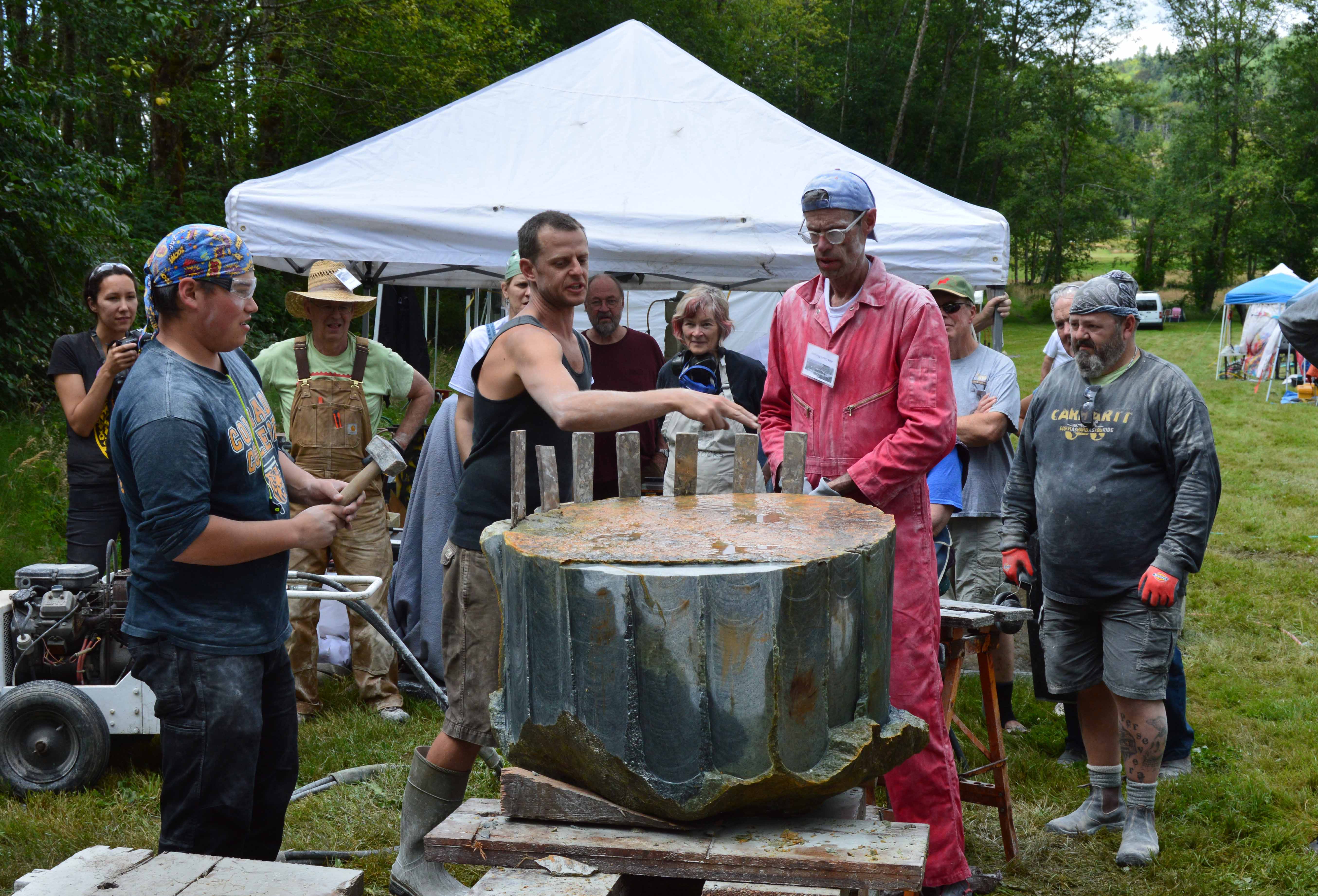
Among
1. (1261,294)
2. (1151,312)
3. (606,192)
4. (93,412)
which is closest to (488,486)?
(93,412)

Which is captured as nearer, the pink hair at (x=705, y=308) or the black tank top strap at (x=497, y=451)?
the black tank top strap at (x=497, y=451)

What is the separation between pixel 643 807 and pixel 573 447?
760 millimetres

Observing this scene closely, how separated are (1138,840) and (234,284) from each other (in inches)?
128

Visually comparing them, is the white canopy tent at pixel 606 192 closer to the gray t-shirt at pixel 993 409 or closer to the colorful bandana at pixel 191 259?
the gray t-shirt at pixel 993 409

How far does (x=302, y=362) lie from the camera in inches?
198

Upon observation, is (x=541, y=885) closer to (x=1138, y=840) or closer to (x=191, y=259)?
(x=191, y=259)

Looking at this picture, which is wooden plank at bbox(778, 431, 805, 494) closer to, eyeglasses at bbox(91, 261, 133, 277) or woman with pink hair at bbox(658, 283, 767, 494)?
woman with pink hair at bbox(658, 283, 767, 494)

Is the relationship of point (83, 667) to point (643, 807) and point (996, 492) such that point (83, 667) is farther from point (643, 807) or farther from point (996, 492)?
point (996, 492)

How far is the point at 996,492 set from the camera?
4.69 m

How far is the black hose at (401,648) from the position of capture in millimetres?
3680

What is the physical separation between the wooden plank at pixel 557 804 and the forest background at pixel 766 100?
526 centimetres

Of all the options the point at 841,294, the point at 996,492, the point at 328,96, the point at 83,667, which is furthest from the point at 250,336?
the point at 841,294

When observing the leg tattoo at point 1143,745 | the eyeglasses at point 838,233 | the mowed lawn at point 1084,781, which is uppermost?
the eyeglasses at point 838,233

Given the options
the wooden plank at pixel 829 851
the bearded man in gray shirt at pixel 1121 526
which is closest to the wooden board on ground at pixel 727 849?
the wooden plank at pixel 829 851
